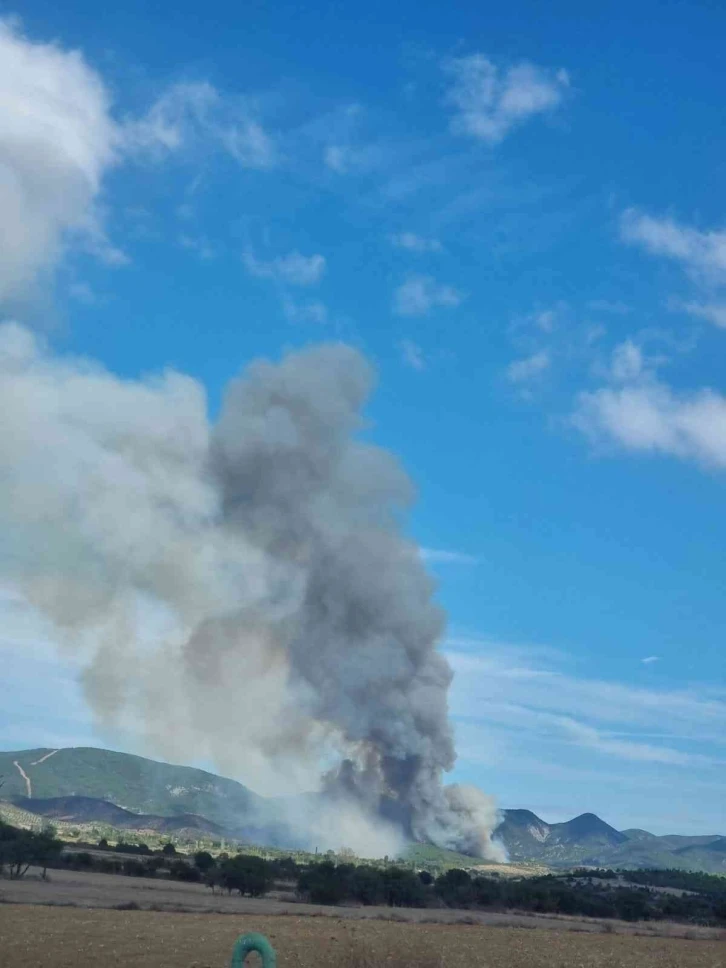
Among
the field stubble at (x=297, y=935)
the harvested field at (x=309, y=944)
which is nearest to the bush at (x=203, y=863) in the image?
the field stubble at (x=297, y=935)

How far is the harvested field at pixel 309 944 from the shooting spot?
24.8m

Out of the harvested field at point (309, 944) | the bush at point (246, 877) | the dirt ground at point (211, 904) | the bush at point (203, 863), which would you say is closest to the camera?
the harvested field at point (309, 944)

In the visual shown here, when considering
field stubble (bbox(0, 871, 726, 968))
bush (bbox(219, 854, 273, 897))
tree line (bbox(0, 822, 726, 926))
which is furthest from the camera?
tree line (bbox(0, 822, 726, 926))

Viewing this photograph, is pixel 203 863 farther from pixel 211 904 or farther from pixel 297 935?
pixel 297 935

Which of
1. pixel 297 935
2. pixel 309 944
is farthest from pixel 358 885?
pixel 309 944

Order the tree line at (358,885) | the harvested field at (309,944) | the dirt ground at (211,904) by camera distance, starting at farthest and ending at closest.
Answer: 1. the tree line at (358,885)
2. the dirt ground at (211,904)
3. the harvested field at (309,944)

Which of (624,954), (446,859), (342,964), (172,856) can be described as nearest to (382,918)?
(624,954)

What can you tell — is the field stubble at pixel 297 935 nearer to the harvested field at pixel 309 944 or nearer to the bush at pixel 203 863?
the harvested field at pixel 309 944

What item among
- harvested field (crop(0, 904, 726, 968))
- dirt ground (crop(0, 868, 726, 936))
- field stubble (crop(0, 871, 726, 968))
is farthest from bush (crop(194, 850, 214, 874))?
harvested field (crop(0, 904, 726, 968))

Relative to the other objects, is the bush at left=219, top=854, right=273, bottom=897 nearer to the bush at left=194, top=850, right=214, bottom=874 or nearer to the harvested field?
the bush at left=194, top=850, right=214, bottom=874

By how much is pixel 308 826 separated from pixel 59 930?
120 meters

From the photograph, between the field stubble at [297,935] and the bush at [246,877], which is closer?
the field stubble at [297,935]

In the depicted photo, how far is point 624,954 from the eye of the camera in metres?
34.0

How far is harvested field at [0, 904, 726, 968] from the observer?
2478 centimetres
